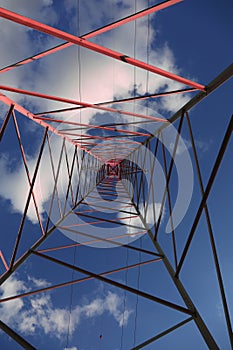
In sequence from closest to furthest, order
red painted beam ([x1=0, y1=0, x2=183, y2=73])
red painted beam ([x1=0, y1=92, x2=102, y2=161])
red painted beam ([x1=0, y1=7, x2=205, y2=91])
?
red painted beam ([x1=0, y1=7, x2=205, y2=91]) → red painted beam ([x1=0, y1=0, x2=183, y2=73]) → red painted beam ([x1=0, y1=92, x2=102, y2=161])

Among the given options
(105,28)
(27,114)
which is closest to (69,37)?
(105,28)

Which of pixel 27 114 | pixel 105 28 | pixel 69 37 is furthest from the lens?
pixel 27 114

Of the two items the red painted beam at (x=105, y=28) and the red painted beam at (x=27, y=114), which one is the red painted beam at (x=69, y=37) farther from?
the red painted beam at (x=27, y=114)

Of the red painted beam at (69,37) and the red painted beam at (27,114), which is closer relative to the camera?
the red painted beam at (69,37)

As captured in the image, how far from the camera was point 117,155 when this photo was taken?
1723cm

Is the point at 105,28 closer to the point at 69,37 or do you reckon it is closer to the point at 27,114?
the point at 69,37

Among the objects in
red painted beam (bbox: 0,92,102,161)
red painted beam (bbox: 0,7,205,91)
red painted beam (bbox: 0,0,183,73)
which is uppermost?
red painted beam (bbox: 0,0,183,73)

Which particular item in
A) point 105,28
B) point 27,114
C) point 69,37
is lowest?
point 27,114

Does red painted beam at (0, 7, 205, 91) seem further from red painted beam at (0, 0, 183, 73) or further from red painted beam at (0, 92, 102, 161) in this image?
red painted beam at (0, 92, 102, 161)

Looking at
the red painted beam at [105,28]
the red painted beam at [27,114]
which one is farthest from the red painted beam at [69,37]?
the red painted beam at [27,114]

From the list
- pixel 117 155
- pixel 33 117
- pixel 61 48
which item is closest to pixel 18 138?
pixel 33 117

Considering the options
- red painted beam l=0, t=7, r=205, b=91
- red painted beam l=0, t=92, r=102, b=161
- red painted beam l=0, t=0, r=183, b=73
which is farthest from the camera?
red painted beam l=0, t=92, r=102, b=161

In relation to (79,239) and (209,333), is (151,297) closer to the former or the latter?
(209,333)

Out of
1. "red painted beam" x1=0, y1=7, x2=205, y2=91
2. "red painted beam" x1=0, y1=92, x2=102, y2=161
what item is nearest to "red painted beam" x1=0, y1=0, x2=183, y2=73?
"red painted beam" x1=0, y1=92, x2=102, y2=161
